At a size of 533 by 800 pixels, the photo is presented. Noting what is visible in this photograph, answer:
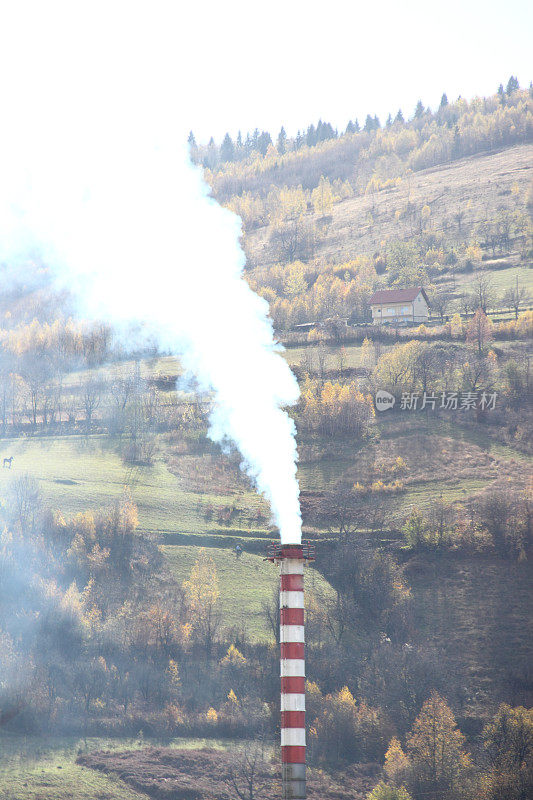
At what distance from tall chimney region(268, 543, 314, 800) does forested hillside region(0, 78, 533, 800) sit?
25140mm

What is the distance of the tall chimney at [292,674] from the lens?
4194cm

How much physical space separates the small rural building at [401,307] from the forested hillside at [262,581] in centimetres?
1929

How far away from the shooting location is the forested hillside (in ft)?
225

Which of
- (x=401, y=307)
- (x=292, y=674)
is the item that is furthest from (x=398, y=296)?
(x=292, y=674)

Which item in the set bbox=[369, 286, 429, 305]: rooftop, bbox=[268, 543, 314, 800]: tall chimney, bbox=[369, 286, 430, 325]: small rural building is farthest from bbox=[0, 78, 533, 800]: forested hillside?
bbox=[268, 543, 314, 800]: tall chimney

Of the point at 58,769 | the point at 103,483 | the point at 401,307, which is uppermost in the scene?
the point at 401,307

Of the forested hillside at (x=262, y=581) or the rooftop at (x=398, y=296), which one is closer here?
the forested hillside at (x=262, y=581)

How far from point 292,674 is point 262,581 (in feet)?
148

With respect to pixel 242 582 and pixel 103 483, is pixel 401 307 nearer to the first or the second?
pixel 103 483

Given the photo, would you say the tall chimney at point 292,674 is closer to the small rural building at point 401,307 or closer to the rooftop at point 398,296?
the small rural building at point 401,307

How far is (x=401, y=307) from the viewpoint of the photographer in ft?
525

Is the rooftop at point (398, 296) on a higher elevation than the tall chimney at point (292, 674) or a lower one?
higher

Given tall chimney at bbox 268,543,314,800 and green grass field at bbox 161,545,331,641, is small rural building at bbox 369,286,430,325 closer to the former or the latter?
green grass field at bbox 161,545,331,641

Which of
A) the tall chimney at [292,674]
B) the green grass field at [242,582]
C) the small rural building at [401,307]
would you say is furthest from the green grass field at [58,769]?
the small rural building at [401,307]
